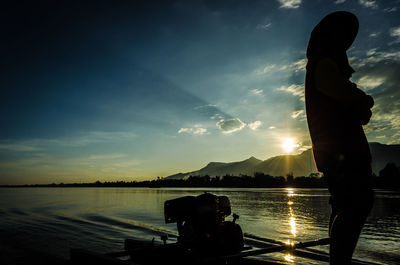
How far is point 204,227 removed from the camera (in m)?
4.26

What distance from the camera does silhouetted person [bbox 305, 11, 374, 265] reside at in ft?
6.47

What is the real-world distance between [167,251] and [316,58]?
409 centimetres

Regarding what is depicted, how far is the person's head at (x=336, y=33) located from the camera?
2318 millimetres

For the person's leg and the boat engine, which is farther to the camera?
the boat engine

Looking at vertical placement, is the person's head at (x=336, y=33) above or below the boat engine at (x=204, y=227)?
above

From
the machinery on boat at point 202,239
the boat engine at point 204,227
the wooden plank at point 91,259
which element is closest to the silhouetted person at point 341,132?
the wooden plank at point 91,259

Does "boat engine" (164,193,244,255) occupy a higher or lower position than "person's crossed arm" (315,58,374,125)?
lower

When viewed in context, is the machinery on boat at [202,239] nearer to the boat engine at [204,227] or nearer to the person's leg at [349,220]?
the boat engine at [204,227]

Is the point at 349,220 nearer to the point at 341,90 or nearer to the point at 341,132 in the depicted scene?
the point at 341,132

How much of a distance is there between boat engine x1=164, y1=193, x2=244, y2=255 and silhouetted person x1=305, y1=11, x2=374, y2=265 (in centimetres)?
243

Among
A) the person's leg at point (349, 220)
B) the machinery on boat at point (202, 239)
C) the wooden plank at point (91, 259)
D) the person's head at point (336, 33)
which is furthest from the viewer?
the machinery on boat at point (202, 239)

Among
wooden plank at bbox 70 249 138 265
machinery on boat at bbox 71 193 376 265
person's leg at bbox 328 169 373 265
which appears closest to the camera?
person's leg at bbox 328 169 373 265

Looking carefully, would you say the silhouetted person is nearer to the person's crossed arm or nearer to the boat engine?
the person's crossed arm

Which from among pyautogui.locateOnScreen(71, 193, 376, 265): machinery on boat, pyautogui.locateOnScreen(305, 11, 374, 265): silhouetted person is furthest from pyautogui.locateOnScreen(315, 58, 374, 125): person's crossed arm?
pyautogui.locateOnScreen(71, 193, 376, 265): machinery on boat
